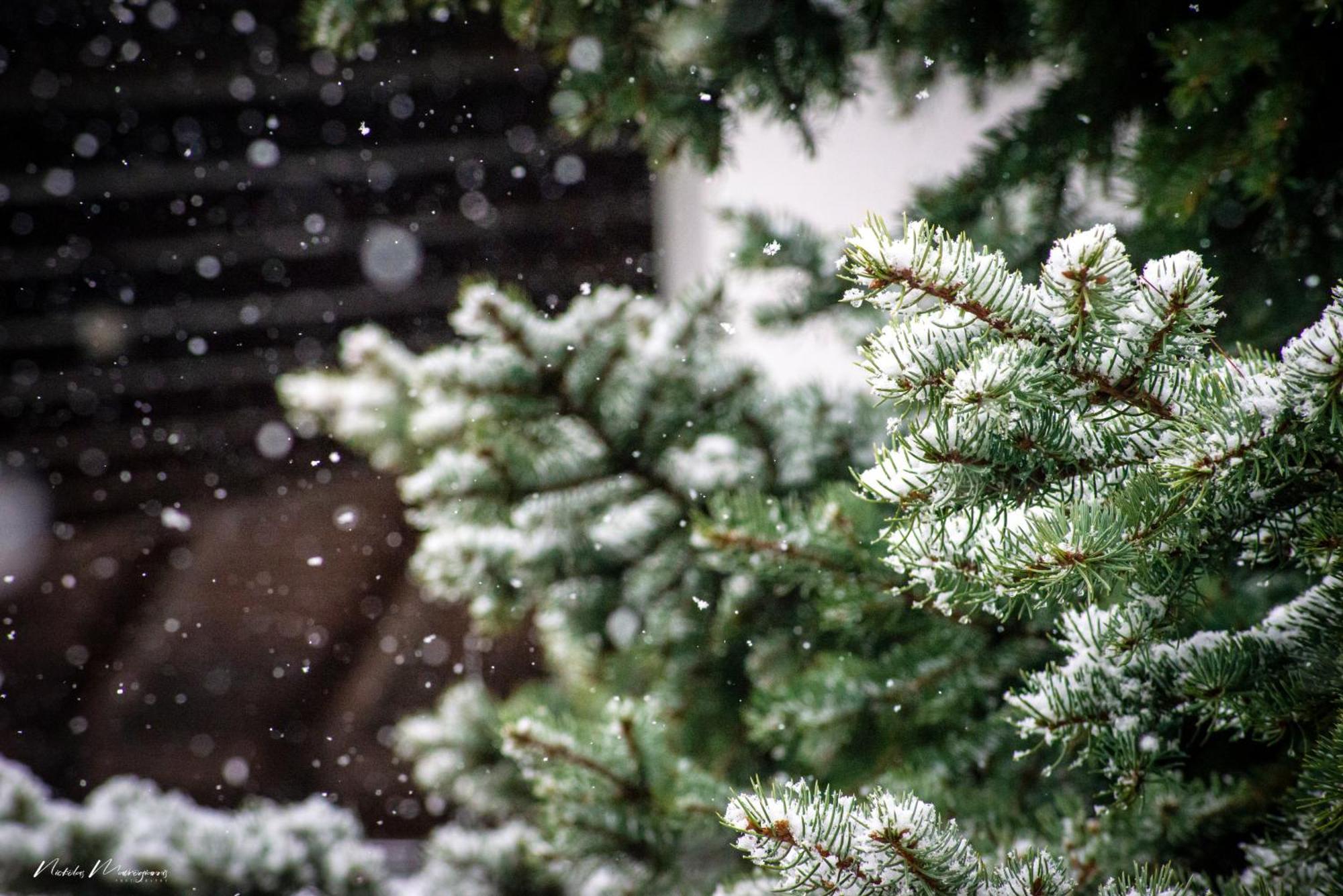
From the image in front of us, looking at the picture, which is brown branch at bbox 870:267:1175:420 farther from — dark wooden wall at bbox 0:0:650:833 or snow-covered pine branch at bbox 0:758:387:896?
dark wooden wall at bbox 0:0:650:833

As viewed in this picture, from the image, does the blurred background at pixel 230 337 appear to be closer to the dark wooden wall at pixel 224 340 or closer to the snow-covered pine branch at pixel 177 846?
the dark wooden wall at pixel 224 340

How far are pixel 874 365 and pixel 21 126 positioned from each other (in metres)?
3.78

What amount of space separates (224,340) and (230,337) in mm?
29

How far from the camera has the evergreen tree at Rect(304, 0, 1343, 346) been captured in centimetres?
98

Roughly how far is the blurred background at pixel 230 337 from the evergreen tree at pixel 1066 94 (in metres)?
1.55

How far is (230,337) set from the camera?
301 cm

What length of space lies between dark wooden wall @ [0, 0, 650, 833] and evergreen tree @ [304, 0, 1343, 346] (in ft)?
5.65

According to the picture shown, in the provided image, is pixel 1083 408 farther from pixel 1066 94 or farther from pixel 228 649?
pixel 228 649

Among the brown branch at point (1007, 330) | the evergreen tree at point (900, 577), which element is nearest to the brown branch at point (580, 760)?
the evergreen tree at point (900, 577)

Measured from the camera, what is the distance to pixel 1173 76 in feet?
3.21

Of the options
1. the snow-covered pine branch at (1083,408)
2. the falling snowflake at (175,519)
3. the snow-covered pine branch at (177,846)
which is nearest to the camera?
the snow-covered pine branch at (1083,408)

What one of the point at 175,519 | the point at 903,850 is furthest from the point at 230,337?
the point at 903,850

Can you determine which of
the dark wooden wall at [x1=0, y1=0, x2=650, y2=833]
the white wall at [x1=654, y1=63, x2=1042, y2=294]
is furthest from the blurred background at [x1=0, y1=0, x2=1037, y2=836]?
the white wall at [x1=654, y1=63, x2=1042, y2=294]

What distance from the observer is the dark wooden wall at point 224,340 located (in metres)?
2.90
